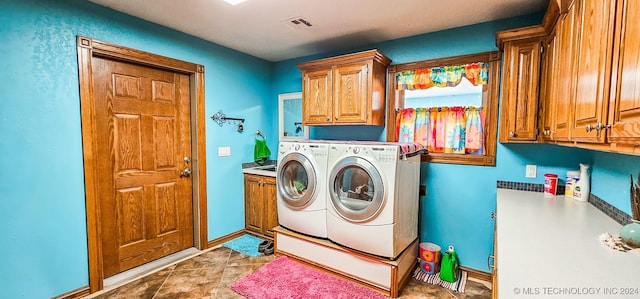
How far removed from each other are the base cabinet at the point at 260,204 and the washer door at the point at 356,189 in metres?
1.00

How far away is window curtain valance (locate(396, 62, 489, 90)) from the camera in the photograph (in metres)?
2.44

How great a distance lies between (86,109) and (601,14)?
315cm

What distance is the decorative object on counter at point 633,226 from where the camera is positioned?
1104 millimetres

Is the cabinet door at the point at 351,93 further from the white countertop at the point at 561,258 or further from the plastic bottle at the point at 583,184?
the plastic bottle at the point at 583,184

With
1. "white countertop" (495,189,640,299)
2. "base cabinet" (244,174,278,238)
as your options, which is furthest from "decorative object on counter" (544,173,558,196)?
"base cabinet" (244,174,278,238)

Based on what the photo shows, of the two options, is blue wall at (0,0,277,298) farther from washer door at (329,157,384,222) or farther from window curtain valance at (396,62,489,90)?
window curtain valance at (396,62,489,90)

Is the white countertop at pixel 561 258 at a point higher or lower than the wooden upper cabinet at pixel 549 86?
lower

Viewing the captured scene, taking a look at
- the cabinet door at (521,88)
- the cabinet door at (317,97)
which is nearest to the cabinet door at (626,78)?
the cabinet door at (521,88)

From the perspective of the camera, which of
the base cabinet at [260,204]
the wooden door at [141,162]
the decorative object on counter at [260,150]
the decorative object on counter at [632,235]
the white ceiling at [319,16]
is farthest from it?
the decorative object on counter at [260,150]

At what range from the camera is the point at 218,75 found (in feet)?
10.2

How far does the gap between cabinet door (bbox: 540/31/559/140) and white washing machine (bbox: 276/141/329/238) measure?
1.62 metres

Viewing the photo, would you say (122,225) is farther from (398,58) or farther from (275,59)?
(398,58)

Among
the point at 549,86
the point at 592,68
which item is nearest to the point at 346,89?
the point at 549,86

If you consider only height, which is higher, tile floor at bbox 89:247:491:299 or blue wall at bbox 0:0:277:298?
blue wall at bbox 0:0:277:298
